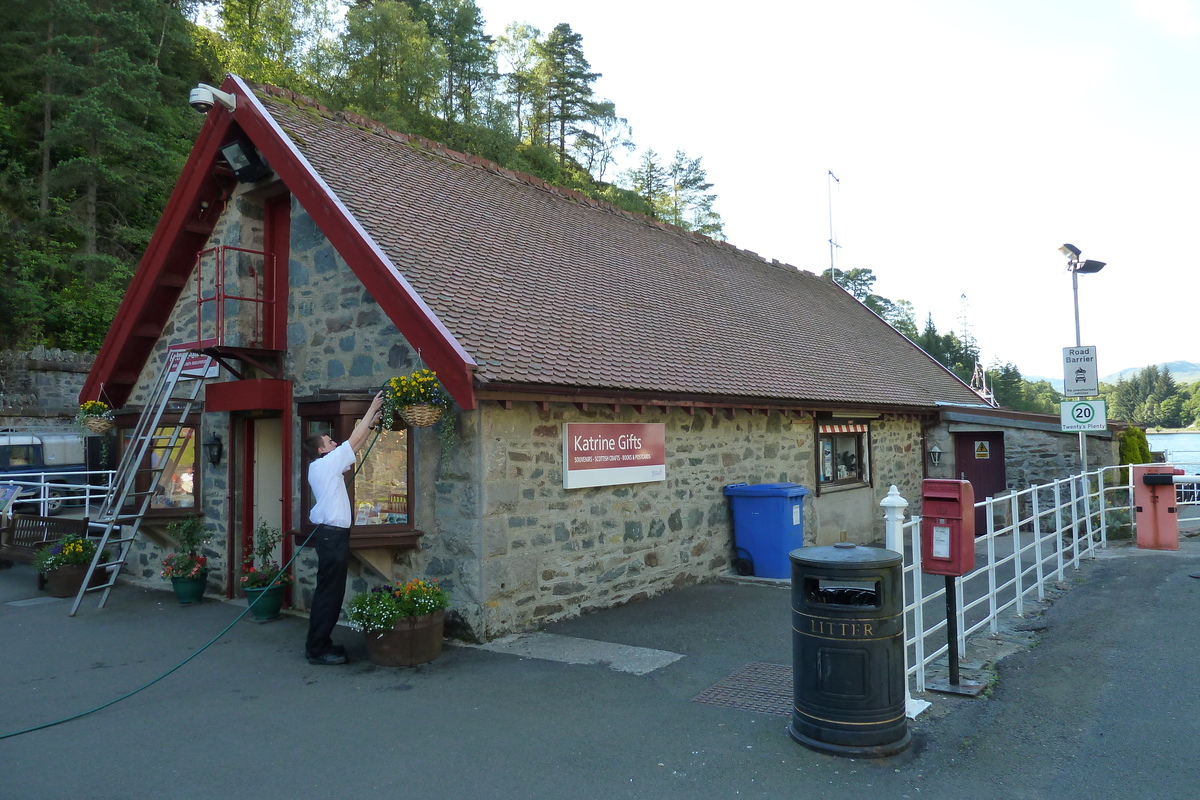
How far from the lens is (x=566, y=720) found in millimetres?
5395

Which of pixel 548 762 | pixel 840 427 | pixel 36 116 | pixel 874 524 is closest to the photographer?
pixel 548 762

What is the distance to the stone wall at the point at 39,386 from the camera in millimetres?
18766

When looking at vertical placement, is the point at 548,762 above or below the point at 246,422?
below

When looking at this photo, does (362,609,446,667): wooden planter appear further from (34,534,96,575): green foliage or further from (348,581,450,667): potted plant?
(34,534,96,575): green foliage

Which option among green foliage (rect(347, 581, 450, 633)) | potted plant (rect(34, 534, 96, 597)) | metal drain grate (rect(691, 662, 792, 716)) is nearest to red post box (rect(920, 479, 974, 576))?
metal drain grate (rect(691, 662, 792, 716))

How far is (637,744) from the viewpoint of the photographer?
16.3ft

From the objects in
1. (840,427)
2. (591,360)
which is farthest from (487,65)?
(591,360)

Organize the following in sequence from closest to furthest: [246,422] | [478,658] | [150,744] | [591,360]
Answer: [150,744], [478,658], [591,360], [246,422]

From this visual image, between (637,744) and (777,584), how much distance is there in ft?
18.4

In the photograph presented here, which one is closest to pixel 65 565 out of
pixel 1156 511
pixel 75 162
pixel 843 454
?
pixel 843 454

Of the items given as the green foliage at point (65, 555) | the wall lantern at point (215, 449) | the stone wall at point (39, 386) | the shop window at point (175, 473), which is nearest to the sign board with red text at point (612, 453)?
the wall lantern at point (215, 449)

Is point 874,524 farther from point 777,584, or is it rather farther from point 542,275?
point 542,275

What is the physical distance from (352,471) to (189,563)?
10.4 ft

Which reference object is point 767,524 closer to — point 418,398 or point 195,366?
point 418,398
